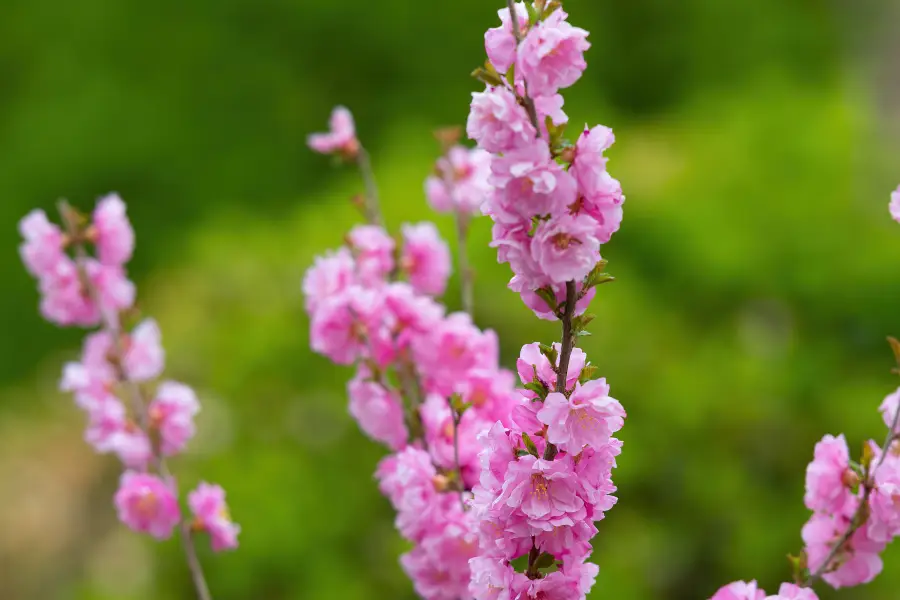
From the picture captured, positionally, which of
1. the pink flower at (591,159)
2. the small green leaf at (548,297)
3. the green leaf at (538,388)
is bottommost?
the green leaf at (538,388)

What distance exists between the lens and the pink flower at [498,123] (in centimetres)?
50

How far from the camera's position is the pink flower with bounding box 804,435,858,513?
2.34 ft

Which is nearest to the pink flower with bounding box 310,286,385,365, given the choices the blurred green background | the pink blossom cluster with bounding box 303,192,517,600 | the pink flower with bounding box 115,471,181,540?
the pink blossom cluster with bounding box 303,192,517,600

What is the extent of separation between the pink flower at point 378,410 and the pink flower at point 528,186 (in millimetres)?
408

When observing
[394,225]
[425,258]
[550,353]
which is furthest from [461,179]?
[394,225]

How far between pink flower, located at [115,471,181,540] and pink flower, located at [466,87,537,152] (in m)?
0.58

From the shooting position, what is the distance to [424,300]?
0.87 m

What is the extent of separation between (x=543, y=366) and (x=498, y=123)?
154 mm

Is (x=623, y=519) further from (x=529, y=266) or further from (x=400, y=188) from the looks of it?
(x=529, y=266)

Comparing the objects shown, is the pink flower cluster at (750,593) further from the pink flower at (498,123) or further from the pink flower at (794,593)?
the pink flower at (498,123)

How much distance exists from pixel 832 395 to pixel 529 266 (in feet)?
6.65

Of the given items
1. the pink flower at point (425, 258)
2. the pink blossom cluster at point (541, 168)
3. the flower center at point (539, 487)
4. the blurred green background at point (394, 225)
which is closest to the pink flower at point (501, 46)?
the pink blossom cluster at point (541, 168)

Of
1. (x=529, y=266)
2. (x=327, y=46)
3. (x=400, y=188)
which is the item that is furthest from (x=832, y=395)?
(x=327, y=46)

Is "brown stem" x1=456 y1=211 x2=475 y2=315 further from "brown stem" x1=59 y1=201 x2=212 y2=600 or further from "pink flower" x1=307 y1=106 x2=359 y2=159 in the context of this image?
"brown stem" x1=59 y1=201 x2=212 y2=600
